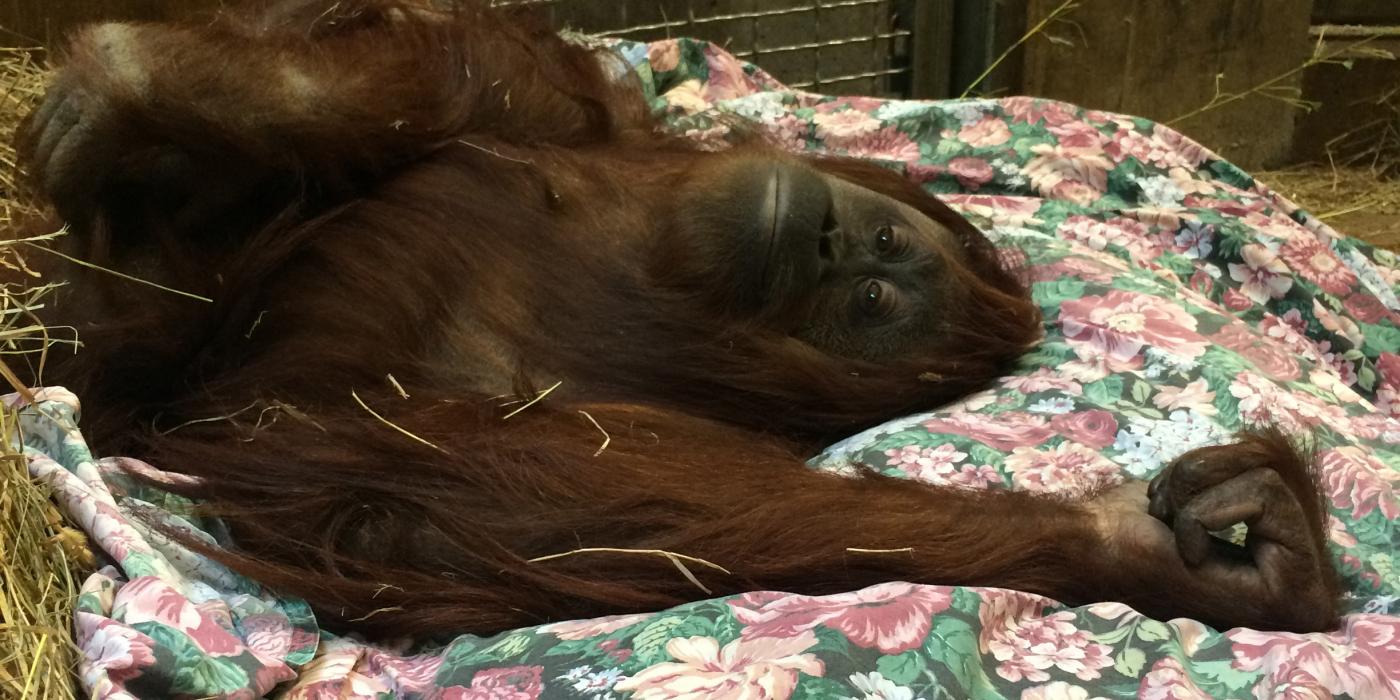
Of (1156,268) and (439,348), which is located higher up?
(439,348)

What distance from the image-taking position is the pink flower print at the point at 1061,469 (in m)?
1.56

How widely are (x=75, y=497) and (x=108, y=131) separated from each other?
540 mm

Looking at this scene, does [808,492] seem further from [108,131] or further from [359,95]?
[108,131]

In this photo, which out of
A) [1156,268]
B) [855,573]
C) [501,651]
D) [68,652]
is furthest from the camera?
[1156,268]

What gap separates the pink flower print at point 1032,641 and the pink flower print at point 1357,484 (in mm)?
531

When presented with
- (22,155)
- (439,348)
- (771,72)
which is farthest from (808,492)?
(771,72)

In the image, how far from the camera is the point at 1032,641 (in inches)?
49.3

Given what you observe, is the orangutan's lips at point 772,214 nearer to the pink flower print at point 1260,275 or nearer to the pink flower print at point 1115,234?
the pink flower print at point 1115,234

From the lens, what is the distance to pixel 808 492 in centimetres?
145

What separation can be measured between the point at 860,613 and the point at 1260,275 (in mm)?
1538

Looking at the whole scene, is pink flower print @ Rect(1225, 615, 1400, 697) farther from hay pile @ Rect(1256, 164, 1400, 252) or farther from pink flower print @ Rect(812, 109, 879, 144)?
hay pile @ Rect(1256, 164, 1400, 252)

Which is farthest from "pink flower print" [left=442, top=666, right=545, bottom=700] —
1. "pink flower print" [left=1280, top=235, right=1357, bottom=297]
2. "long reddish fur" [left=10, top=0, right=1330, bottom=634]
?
"pink flower print" [left=1280, top=235, right=1357, bottom=297]

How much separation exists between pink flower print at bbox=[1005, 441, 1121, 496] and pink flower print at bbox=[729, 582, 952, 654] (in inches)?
14.5

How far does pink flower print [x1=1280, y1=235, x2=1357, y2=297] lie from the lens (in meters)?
2.44
